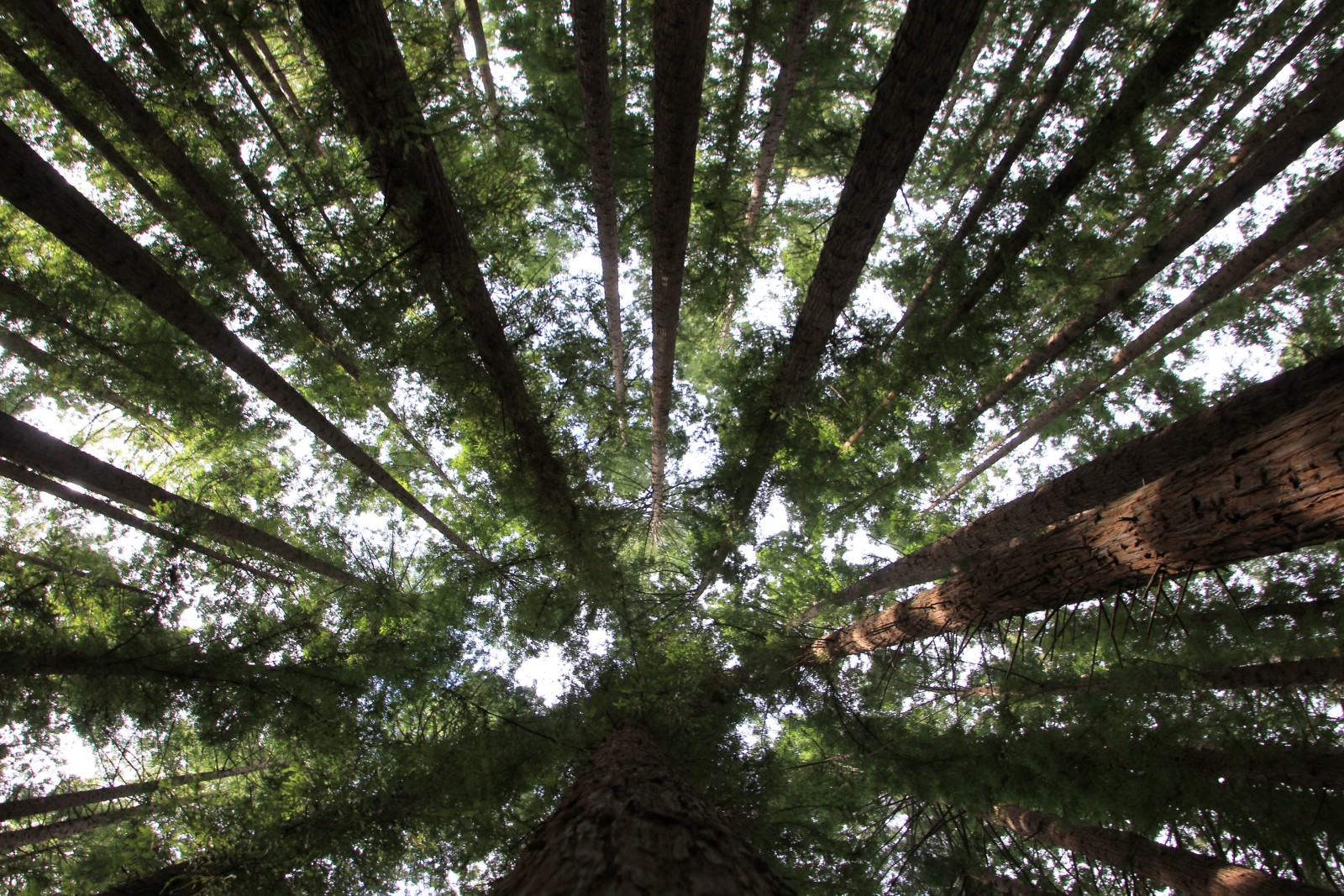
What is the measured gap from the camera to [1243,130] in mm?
6125

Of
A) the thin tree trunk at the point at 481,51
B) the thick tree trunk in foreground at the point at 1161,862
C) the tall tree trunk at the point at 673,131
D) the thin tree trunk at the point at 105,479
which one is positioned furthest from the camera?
the thin tree trunk at the point at 481,51

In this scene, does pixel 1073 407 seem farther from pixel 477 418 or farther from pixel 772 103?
pixel 477 418

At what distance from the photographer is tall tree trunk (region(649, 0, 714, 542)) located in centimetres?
314

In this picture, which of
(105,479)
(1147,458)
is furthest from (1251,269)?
(105,479)

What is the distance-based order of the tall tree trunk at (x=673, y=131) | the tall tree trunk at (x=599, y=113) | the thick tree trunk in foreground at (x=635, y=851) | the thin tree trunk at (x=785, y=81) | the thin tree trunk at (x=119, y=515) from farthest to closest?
the thin tree trunk at (x=785, y=81) → the thin tree trunk at (x=119, y=515) → the tall tree trunk at (x=599, y=113) → the tall tree trunk at (x=673, y=131) → the thick tree trunk in foreground at (x=635, y=851)

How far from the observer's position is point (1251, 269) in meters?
5.48

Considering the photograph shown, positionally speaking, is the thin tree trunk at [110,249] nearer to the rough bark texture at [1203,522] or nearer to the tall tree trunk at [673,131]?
the tall tree trunk at [673,131]

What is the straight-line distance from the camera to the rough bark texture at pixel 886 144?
3.17 m

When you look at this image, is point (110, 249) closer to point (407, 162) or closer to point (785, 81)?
point (407, 162)

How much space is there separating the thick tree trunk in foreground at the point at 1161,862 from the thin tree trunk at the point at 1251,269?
4.61m

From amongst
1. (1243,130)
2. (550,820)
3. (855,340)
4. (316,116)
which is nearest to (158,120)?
(316,116)

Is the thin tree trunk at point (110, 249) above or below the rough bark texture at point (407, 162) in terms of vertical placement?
below

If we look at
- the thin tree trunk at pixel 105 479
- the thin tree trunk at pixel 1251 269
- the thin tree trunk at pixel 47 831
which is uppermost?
the thin tree trunk at pixel 1251 269

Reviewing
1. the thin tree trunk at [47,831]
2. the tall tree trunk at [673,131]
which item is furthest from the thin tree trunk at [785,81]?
the thin tree trunk at [47,831]
